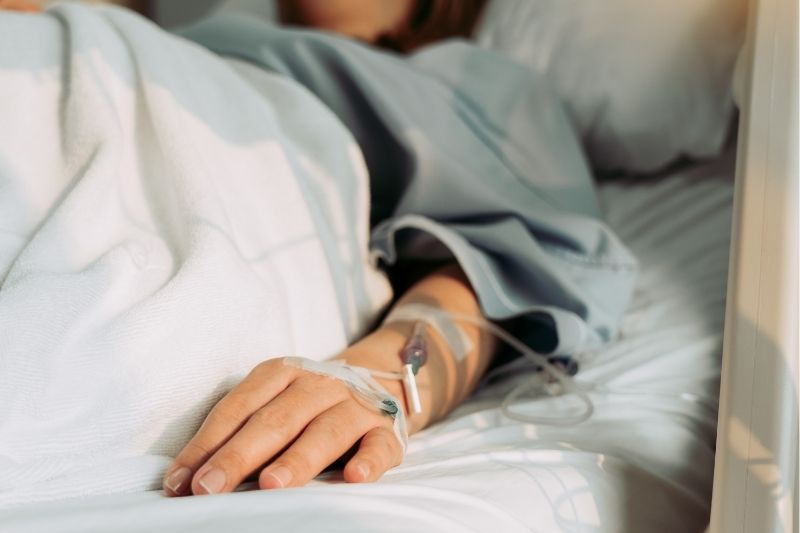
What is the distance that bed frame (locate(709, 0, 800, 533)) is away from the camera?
46 centimetres

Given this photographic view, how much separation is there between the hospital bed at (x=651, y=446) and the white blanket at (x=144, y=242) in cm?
6

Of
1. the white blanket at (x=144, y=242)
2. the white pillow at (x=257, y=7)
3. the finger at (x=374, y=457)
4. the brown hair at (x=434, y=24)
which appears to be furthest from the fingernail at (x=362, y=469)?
the white pillow at (x=257, y=7)

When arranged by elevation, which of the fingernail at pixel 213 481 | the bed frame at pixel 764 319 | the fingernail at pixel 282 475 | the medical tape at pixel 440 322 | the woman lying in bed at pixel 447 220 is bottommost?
the medical tape at pixel 440 322

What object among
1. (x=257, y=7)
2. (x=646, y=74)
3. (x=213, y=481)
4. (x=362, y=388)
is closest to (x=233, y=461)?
(x=213, y=481)

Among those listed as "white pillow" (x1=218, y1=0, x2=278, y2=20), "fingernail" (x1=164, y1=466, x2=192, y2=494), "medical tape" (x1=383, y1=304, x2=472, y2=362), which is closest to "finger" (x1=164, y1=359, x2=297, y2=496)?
"fingernail" (x1=164, y1=466, x2=192, y2=494)

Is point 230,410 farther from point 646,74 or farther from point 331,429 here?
point 646,74

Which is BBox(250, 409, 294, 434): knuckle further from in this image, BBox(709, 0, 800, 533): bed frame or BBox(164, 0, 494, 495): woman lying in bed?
BBox(709, 0, 800, 533): bed frame

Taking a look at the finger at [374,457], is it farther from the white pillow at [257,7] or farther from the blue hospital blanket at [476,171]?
the white pillow at [257,7]

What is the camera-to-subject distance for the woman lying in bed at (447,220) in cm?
69

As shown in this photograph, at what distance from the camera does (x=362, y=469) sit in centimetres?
52

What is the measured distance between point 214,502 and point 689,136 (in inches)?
35.1

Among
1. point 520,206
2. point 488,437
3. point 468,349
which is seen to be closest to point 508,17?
point 520,206

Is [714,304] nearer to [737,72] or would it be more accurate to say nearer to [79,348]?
[737,72]

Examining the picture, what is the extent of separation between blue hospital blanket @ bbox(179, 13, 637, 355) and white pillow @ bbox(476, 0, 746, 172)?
3.7 inches
